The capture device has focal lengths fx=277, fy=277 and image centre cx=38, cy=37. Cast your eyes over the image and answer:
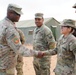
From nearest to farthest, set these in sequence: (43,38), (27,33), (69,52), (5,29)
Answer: (5,29), (69,52), (43,38), (27,33)

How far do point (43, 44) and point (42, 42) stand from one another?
0.19ft

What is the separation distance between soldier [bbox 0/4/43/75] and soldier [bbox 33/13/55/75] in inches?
78.7

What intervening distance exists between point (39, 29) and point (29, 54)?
227 centimetres

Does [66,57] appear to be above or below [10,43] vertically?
below

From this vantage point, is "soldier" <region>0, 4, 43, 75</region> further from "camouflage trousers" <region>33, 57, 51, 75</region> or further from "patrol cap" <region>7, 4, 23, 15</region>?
"camouflage trousers" <region>33, 57, 51, 75</region>

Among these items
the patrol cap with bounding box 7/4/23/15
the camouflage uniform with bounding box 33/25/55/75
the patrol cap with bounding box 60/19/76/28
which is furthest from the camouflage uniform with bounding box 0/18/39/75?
the camouflage uniform with bounding box 33/25/55/75

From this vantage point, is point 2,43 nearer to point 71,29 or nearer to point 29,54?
point 29,54

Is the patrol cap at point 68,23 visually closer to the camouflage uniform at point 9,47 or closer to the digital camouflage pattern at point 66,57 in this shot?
the digital camouflage pattern at point 66,57

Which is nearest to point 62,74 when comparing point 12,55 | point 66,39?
point 66,39

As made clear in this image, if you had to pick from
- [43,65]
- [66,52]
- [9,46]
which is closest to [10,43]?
[9,46]

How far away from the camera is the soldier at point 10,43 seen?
4723 millimetres

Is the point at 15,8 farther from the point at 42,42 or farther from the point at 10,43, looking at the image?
the point at 42,42

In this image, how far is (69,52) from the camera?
5113 mm

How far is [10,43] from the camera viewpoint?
15.4ft
